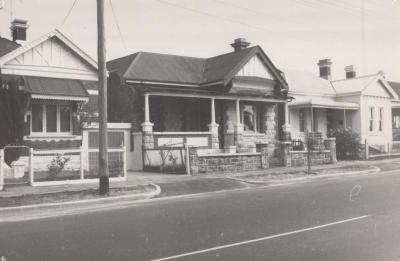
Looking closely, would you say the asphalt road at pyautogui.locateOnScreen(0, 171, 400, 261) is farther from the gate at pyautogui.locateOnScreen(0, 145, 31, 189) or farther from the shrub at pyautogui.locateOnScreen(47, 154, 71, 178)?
the gate at pyautogui.locateOnScreen(0, 145, 31, 189)

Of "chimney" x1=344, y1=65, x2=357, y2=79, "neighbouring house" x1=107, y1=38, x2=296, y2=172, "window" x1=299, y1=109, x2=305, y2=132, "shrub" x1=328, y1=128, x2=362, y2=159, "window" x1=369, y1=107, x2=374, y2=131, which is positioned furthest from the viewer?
"chimney" x1=344, y1=65, x2=357, y2=79

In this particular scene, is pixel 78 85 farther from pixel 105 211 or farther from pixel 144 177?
pixel 105 211

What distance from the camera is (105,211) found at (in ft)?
38.2

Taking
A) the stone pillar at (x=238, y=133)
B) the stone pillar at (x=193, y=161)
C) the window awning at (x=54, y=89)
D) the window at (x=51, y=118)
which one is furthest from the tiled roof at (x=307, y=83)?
the window at (x=51, y=118)

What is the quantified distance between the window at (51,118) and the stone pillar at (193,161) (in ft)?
17.2

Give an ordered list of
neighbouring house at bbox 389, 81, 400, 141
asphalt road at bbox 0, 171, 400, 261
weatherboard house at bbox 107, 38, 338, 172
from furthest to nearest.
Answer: neighbouring house at bbox 389, 81, 400, 141
weatherboard house at bbox 107, 38, 338, 172
asphalt road at bbox 0, 171, 400, 261

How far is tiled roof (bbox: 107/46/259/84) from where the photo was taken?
24.9 meters

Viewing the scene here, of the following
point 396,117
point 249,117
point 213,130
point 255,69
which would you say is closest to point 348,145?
point 249,117

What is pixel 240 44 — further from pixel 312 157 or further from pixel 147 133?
pixel 147 133

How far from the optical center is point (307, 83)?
34062 mm

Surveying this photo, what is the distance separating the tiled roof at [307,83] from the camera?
32.3 meters

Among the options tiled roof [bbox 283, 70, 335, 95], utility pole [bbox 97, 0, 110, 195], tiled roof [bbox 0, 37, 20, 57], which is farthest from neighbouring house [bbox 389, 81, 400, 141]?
utility pole [bbox 97, 0, 110, 195]

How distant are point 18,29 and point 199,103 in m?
10.1

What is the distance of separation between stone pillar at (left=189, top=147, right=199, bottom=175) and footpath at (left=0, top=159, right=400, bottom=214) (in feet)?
2.35
